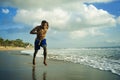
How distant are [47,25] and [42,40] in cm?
75

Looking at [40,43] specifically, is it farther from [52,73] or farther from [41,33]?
[52,73]

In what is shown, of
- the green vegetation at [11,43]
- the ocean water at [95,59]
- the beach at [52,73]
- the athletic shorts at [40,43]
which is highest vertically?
the green vegetation at [11,43]

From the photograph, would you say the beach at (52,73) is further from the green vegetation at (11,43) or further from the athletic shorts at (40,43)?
the green vegetation at (11,43)

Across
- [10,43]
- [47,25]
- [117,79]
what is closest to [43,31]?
[47,25]

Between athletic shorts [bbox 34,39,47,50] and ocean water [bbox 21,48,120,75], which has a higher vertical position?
athletic shorts [bbox 34,39,47,50]

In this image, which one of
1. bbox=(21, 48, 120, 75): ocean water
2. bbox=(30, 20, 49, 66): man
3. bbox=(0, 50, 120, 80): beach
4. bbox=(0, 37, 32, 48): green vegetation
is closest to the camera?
bbox=(0, 50, 120, 80): beach

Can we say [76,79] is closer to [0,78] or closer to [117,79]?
[117,79]

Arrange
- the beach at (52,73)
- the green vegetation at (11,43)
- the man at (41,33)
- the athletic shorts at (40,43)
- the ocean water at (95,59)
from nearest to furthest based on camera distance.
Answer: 1. the beach at (52,73)
2. the man at (41,33)
3. the athletic shorts at (40,43)
4. the ocean water at (95,59)
5. the green vegetation at (11,43)

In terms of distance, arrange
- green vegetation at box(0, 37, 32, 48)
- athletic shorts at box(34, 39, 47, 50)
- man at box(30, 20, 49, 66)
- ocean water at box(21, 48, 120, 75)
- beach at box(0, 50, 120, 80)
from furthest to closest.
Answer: green vegetation at box(0, 37, 32, 48) → ocean water at box(21, 48, 120, 75) → athletic shorts at box(34, 39, 47, 50) → man at box(30, 20, 49, 66) → beach at box(0, 50, 120, 80)

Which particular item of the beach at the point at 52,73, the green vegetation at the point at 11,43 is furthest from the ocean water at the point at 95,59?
the green vegetation at the point at 11,43

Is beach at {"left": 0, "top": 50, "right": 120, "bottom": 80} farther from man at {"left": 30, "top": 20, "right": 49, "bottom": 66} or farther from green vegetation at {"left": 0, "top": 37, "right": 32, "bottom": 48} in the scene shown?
green vegetation at {"left": 0, "top": 37, "right": 32, "bottom": 48}

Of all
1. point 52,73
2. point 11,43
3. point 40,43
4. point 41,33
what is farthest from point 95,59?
point 11,43

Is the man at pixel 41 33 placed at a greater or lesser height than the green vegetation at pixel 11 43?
lesser

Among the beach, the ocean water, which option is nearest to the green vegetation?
the ocean water
